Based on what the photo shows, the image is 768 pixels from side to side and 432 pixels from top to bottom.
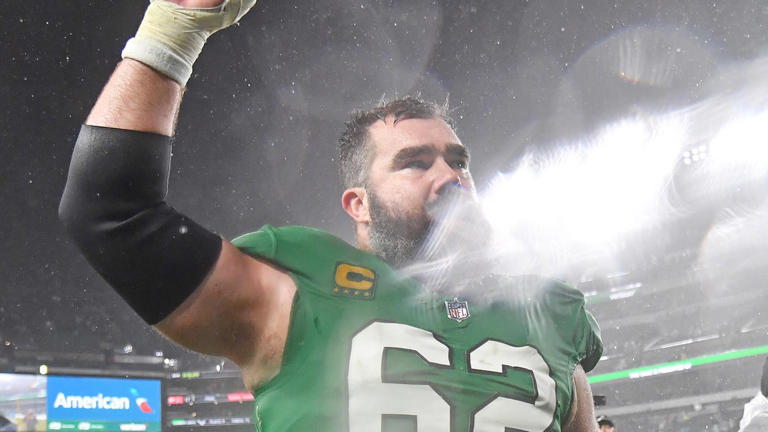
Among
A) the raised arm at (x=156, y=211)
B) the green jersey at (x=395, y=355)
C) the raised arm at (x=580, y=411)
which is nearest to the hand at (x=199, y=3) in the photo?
the raised arm at (x=156, y=211)

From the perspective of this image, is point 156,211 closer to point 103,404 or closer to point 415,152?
point 415,152

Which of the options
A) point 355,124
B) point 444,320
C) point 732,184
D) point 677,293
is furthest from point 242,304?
point 677,293

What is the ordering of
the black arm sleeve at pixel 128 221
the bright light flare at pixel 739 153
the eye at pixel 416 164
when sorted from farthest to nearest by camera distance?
the bright light flare at pixel 739 153, the eye at pixel 416 164, the black arm sleeve at pixel 128 221

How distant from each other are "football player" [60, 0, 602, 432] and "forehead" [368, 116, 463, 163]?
8 cm

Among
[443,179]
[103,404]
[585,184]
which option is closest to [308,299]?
[443,179]

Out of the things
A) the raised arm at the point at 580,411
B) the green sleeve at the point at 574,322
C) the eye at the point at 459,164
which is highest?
the eye at the point at 459,164

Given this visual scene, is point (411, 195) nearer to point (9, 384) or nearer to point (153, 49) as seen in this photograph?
point (153, 49)

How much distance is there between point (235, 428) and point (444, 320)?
1254 inches

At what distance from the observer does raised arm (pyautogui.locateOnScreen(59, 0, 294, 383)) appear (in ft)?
4.57

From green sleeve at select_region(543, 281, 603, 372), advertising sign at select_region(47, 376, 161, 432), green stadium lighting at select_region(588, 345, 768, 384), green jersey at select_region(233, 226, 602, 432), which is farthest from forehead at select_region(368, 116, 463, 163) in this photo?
green stadium lighting at select_region(588, 345, 768, 384)

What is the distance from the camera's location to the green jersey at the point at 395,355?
1553mm

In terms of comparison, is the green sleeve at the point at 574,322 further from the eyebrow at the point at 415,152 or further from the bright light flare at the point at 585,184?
the bright light flare at the point at 585,184

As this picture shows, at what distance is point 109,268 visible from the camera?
4.60 ft

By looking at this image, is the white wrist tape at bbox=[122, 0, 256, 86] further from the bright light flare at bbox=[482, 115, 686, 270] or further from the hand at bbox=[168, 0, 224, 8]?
the bright light flare at bbox=[482, 115, 686, 270]
